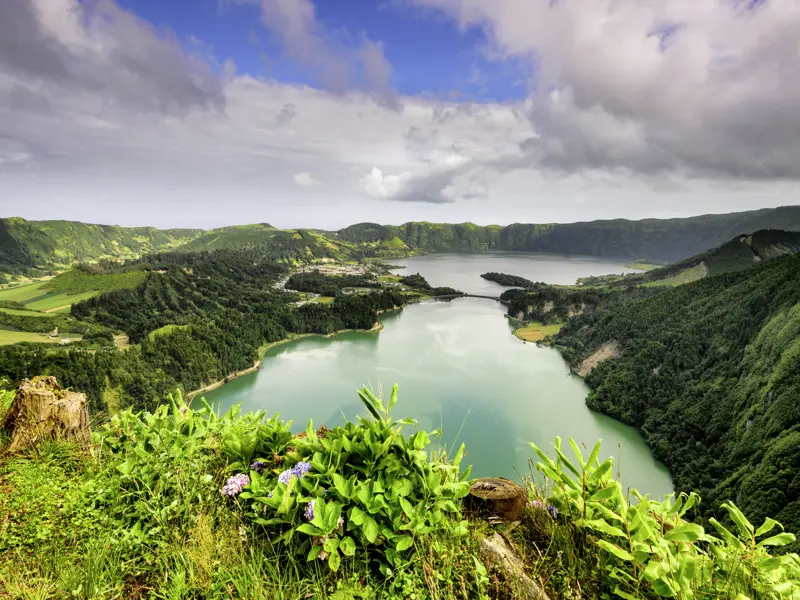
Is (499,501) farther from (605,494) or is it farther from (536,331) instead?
(536,331)

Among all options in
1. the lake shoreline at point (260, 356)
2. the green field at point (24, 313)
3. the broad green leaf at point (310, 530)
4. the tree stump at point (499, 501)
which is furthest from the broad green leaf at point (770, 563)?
the green field at point (24, 313)

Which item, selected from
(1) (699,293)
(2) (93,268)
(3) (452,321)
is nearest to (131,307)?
(2) (93,268)

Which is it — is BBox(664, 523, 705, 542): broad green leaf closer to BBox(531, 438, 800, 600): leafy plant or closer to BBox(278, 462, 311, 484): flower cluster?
BBox(531, 438, 800, 600): leafy plant

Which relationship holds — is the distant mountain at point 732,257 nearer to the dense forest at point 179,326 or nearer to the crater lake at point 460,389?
the crater lake at point 460,389

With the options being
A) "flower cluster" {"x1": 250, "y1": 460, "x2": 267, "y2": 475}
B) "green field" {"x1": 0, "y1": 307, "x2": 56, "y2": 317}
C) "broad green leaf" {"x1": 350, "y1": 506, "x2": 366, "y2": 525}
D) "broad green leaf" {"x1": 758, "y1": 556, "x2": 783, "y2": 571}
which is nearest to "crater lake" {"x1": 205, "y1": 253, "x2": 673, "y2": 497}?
"flower cluster" {"x1": 250, "y1": 460, "x2": 267, "y2": 475}

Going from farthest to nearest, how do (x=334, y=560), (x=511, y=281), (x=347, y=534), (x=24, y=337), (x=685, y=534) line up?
(x=511, y=281) → (x=24, y=337) → (x=347, y=534) → (x=334, y=560) → (x=685, y=534)

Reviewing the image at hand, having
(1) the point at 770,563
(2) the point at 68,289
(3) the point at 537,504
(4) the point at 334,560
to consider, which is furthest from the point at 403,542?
(2) the point at 68,289

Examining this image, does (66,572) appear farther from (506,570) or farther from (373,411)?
(506,570)
